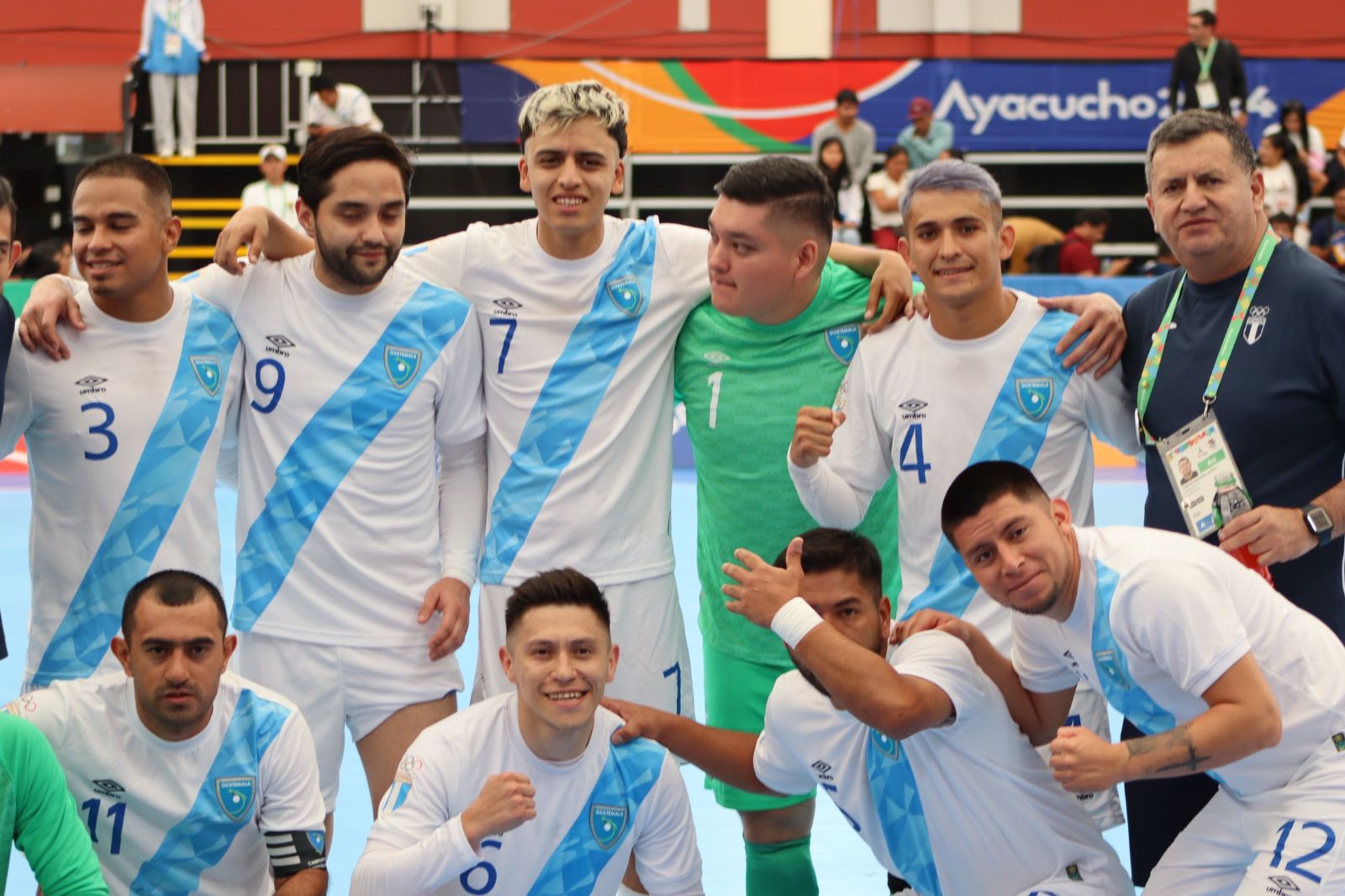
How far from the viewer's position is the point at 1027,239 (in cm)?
1898

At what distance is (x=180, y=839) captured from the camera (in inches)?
177

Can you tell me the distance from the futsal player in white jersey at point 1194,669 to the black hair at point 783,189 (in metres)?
1.26

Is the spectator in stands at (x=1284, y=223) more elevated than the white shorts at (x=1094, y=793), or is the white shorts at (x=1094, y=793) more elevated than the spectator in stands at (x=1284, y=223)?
the spectator in stands at (x=1284, y=223)

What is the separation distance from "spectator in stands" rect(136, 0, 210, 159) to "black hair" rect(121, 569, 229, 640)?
54.7ft

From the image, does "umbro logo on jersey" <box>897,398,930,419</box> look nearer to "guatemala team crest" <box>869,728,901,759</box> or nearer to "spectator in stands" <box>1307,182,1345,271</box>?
"guatemala team crest" <box>869,728,901,759</box>

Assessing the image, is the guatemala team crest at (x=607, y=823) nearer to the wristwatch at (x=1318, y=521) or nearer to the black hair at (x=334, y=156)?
the black hair at (x=334, y=156)

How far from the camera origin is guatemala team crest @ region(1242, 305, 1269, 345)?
177 inches

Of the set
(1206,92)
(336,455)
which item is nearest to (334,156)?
A: (336,455)

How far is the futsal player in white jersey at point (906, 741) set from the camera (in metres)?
4.25

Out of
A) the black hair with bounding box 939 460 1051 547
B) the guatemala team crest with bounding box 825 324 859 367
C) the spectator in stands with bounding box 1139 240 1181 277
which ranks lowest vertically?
the black hair with bounding box 939 460 1051 547

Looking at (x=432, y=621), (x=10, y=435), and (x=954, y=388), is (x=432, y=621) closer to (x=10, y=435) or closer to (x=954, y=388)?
(x=10, y=435)

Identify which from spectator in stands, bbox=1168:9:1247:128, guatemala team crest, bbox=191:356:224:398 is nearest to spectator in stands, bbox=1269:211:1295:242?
spectator in stands, bbox=1168:9:1247:128

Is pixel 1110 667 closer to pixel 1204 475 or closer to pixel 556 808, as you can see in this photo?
pixel 1204 475

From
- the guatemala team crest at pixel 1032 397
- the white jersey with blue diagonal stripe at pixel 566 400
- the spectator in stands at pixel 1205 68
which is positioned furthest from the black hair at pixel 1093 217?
the guatemala team crest at pixel 1032 397
